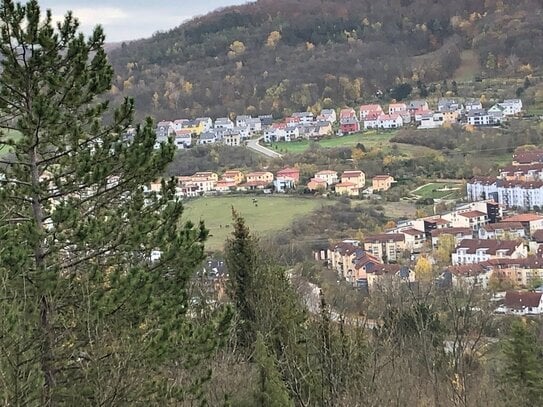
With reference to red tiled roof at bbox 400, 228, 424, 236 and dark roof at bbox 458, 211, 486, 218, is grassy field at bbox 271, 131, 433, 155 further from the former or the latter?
red tiled roof at bbox 400, 228, 424, 236

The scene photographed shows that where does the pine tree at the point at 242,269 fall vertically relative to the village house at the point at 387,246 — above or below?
above

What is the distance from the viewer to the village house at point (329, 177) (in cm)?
3053

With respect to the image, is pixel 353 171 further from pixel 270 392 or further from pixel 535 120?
pixel 270 392

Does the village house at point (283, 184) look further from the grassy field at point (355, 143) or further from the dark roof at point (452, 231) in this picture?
the dark roof at point (452, 231)

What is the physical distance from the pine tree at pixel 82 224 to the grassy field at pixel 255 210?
17997 mm

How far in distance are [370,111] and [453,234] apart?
822 inches

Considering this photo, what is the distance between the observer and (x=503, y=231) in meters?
25.2

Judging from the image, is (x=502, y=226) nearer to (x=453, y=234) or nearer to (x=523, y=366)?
(x=453, y=234)

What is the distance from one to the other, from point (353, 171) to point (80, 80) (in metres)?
27.4

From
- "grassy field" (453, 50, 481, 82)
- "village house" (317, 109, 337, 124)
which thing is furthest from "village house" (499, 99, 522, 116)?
"village house" (317, 109, 337, 124)

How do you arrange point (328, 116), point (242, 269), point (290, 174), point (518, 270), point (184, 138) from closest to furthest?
point (242, 269), point (518, 270), point (290, 174), point (184, 138), point (328, 116)

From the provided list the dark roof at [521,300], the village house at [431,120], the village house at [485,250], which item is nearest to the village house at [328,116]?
the village house at [431,120]

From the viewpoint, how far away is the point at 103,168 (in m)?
4.50

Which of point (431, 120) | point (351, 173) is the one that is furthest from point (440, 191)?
point (431, 120)
